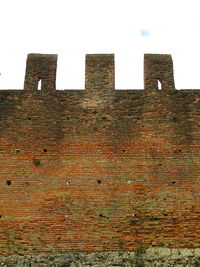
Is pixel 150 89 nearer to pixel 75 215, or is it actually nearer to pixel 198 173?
pixel 198 173

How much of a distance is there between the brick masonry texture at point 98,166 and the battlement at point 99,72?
0.10 ft

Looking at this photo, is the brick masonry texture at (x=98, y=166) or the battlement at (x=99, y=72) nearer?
the brick masonry texture at (x=98, y=166)

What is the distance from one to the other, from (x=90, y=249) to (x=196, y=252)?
7.63ft

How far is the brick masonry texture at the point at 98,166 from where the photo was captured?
7.74 metres

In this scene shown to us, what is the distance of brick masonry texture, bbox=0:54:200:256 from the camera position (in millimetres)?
7738

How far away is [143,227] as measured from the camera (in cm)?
779

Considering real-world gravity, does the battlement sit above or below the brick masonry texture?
above

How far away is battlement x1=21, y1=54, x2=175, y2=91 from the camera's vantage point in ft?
29.9

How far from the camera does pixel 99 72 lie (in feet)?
30.3

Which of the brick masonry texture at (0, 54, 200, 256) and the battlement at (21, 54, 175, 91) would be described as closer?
the brick masonry texture at (0, 54, 200, 256)

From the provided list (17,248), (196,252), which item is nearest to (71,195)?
(17,248)

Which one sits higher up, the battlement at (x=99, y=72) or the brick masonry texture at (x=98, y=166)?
the battlement at (x=99, y=72)

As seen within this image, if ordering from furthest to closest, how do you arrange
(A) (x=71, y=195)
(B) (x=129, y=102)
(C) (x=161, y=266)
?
(B) (x=129, y=102), (A) (x=71, y=195), (C) (x=161, y=266)

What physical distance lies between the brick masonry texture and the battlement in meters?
0.03
